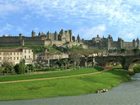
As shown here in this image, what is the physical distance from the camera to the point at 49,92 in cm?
7694

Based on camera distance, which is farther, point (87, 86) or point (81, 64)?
point (81, 64)

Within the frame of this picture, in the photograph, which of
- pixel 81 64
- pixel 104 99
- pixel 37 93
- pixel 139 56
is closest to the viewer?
pixel 104 99

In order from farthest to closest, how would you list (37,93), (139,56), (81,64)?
(81,64), (139,56), (37,93)

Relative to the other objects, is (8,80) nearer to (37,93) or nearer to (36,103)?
(37,93)

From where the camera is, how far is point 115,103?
206 feet

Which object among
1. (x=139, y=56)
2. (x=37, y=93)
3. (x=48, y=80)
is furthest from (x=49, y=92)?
(x=139, y=56)

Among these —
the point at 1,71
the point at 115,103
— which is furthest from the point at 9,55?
the point at 115,103

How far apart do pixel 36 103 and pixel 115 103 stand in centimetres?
1100

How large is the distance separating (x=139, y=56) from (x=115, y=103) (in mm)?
115735

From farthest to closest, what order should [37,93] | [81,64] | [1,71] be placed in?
[81,64], [1,71], [37,93]

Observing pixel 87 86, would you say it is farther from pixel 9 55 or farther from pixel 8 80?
pixel 9 55

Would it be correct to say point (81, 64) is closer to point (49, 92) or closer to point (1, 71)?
point (1, 71)

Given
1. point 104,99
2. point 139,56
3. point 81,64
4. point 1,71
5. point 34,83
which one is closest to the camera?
point 104,99

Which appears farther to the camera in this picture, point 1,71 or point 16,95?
point 1,71
